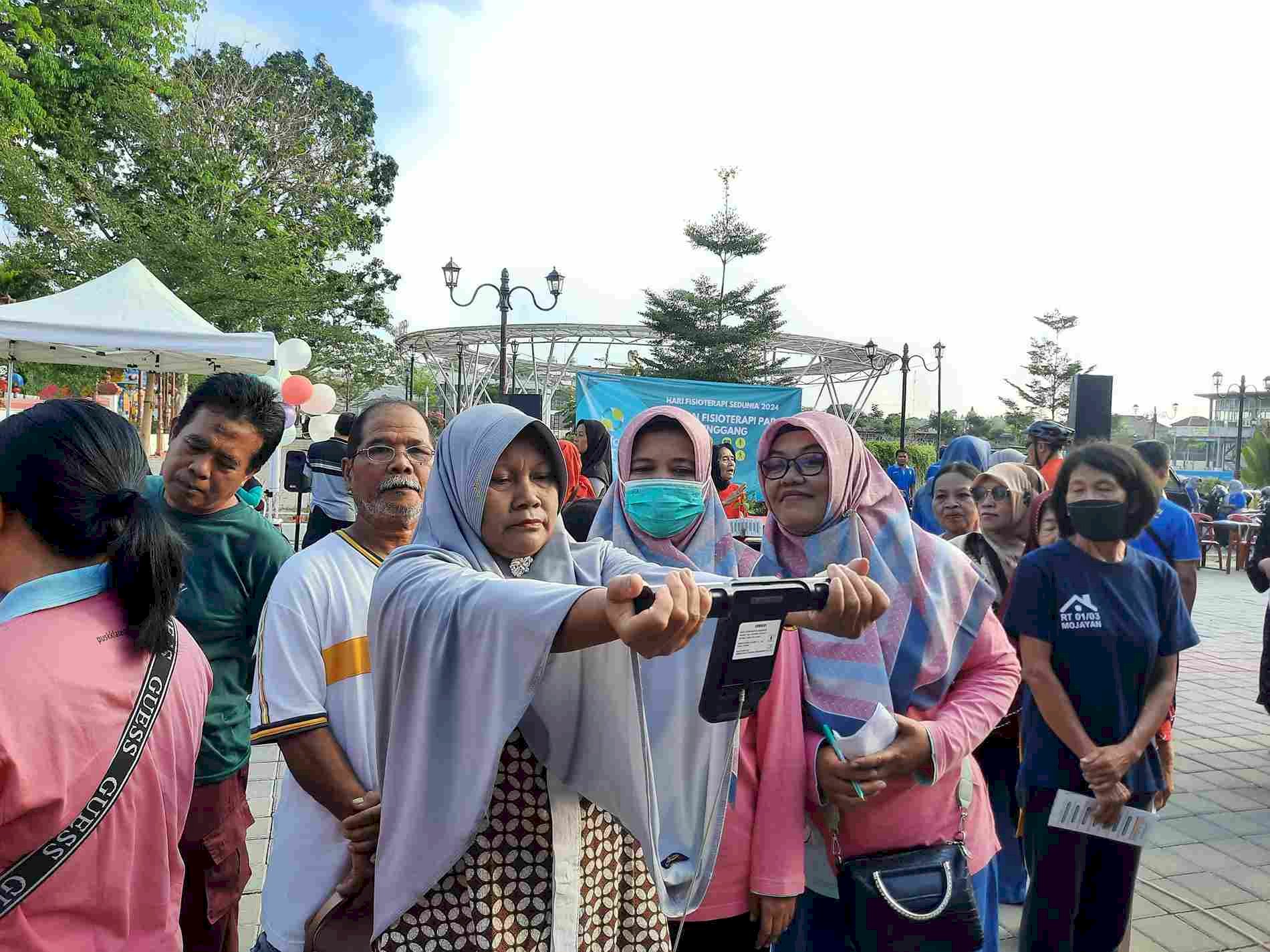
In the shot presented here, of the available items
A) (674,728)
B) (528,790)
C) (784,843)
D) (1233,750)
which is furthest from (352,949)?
(1233,750)

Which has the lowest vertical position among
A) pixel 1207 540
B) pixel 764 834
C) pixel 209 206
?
pixel 1207 540

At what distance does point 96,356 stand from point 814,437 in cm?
1177

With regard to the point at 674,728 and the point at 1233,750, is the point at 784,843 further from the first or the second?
the point at 1233,750

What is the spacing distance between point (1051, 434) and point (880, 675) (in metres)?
4.56

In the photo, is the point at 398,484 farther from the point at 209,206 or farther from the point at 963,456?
the point at 209,206

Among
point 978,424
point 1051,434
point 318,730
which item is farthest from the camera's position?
point 978,424

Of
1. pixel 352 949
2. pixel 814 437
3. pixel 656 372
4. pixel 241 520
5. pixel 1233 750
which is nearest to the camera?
pixel 352 949

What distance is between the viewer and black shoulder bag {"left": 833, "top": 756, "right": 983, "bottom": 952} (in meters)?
2.02

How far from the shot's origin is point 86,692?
139 centimetres

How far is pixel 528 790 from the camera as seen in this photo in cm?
152

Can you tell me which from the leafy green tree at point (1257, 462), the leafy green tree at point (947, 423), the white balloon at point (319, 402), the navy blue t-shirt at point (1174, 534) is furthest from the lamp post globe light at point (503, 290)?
the leafy green tree at point (947, 423)

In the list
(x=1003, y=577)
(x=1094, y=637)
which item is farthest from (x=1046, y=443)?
(x=1094, y=637)

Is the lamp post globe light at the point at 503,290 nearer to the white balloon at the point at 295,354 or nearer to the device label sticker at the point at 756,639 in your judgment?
the white balloon at the point at 295,354

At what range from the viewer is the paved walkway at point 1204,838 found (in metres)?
3.54
